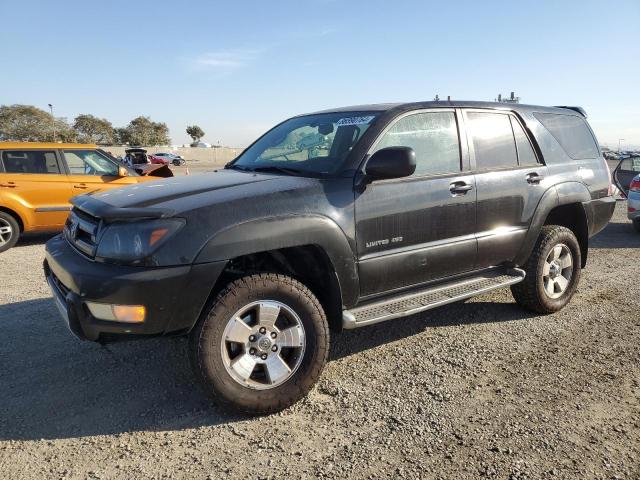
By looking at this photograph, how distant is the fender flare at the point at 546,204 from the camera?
416 centimetres

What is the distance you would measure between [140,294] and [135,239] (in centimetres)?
30

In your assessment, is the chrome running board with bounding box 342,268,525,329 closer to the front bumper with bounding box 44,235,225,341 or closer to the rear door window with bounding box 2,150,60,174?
the front bumper with bounding box 44,235,225,341

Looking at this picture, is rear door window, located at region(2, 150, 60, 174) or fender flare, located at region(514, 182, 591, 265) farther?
rear door window, located at region(2, 150, 60, 174)

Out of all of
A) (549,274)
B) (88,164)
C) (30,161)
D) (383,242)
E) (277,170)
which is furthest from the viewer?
(88,164)

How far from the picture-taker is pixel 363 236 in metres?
3.13

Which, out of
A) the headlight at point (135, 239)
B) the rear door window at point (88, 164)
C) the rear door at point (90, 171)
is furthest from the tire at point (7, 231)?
the headlight at point (135, 239)

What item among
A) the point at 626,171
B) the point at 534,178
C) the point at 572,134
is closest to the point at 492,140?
the point at 534,178

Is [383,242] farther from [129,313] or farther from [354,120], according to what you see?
[129,313]

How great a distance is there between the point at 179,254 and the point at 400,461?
5.09 feet

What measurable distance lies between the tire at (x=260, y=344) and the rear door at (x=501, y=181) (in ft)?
5.61

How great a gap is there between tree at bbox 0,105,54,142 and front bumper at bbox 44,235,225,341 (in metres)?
70.9

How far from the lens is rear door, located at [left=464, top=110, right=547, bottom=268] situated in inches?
152

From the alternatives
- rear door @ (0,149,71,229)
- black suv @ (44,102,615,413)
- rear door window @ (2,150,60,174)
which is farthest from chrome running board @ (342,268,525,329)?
rear door window @ (2,150,60,174)

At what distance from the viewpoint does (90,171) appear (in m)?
8.14
